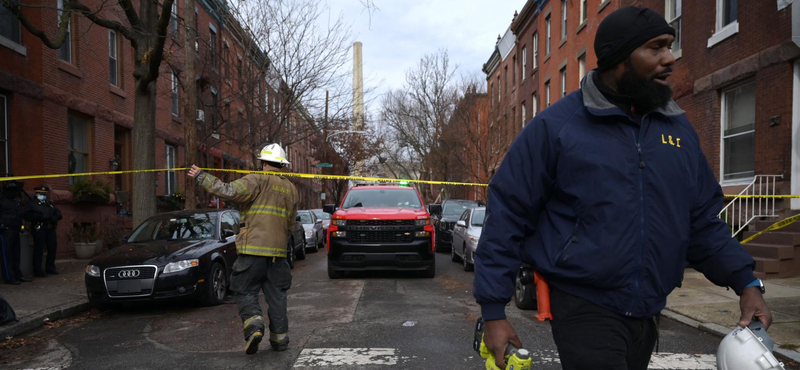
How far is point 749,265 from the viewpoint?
2297mm

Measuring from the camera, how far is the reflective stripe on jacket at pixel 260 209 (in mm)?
5309

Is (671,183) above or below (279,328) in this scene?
above

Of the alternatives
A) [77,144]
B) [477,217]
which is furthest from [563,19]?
[77,144]

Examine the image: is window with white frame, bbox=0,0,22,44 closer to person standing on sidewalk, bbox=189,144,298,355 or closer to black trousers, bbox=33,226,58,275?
black trousers, bbox=33,226,58,275

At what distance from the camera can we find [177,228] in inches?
359

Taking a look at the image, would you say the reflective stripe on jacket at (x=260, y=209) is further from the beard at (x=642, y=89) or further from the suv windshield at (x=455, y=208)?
the suv windshield at (x=455, y=208)

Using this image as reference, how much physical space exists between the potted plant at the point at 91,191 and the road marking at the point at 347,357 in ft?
36.7

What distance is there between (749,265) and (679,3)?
1394cm

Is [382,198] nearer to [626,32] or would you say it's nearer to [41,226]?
[41,226]

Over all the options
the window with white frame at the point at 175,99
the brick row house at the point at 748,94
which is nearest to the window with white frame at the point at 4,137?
the window with white frame at the point at 175,99

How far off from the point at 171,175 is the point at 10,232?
37.7 ft

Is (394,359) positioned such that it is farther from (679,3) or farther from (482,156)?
(482,156)

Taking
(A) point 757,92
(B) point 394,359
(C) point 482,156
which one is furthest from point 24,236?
(C) point 482,156

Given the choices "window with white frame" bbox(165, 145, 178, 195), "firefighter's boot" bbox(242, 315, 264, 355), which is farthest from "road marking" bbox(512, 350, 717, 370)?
"window with white frame" bbox(165, 145, 178, 195)
